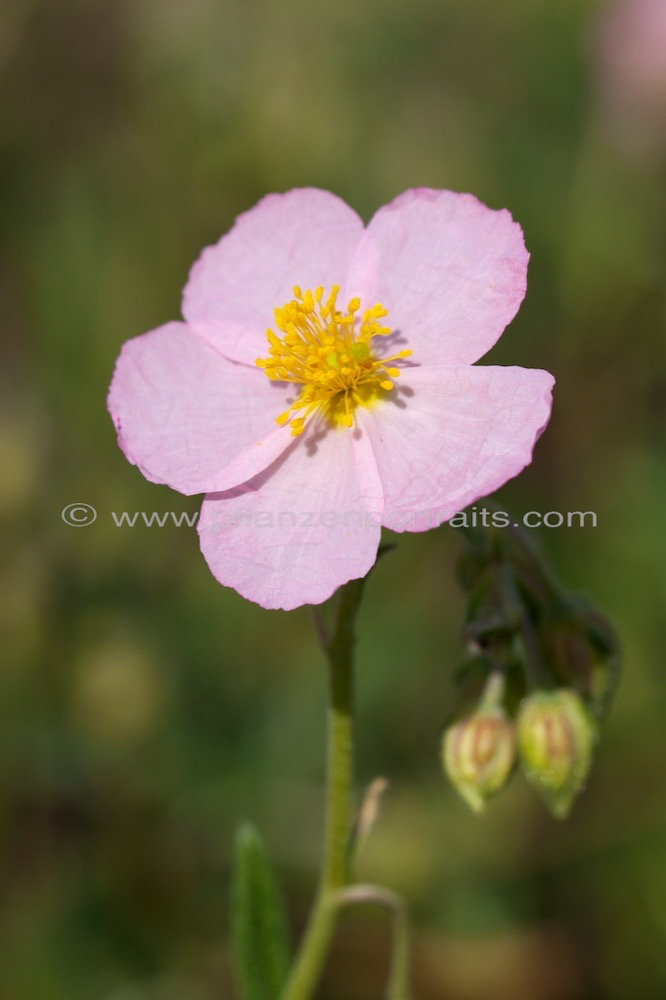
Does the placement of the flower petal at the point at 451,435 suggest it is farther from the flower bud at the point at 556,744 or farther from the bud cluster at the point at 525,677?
the flower bud at the point at 556,744

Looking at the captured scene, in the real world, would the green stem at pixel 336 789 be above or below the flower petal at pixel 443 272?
below

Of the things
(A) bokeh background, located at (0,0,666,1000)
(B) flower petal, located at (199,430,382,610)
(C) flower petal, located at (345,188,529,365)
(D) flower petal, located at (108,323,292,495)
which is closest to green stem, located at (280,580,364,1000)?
(B) flower petal, located at (199,430,382,610)

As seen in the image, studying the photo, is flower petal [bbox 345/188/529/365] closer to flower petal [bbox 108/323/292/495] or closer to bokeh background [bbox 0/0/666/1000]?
flower petal [bbox 108/323/292/495]

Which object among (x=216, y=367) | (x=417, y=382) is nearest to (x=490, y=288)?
(x=417, y=382)

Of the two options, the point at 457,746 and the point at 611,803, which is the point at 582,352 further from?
the point at 457,746

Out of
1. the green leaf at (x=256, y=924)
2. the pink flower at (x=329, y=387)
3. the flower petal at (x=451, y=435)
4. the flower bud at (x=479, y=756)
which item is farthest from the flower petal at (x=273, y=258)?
the green leaf at (x=256, y=924)

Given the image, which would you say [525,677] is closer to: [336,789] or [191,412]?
[336,789]
